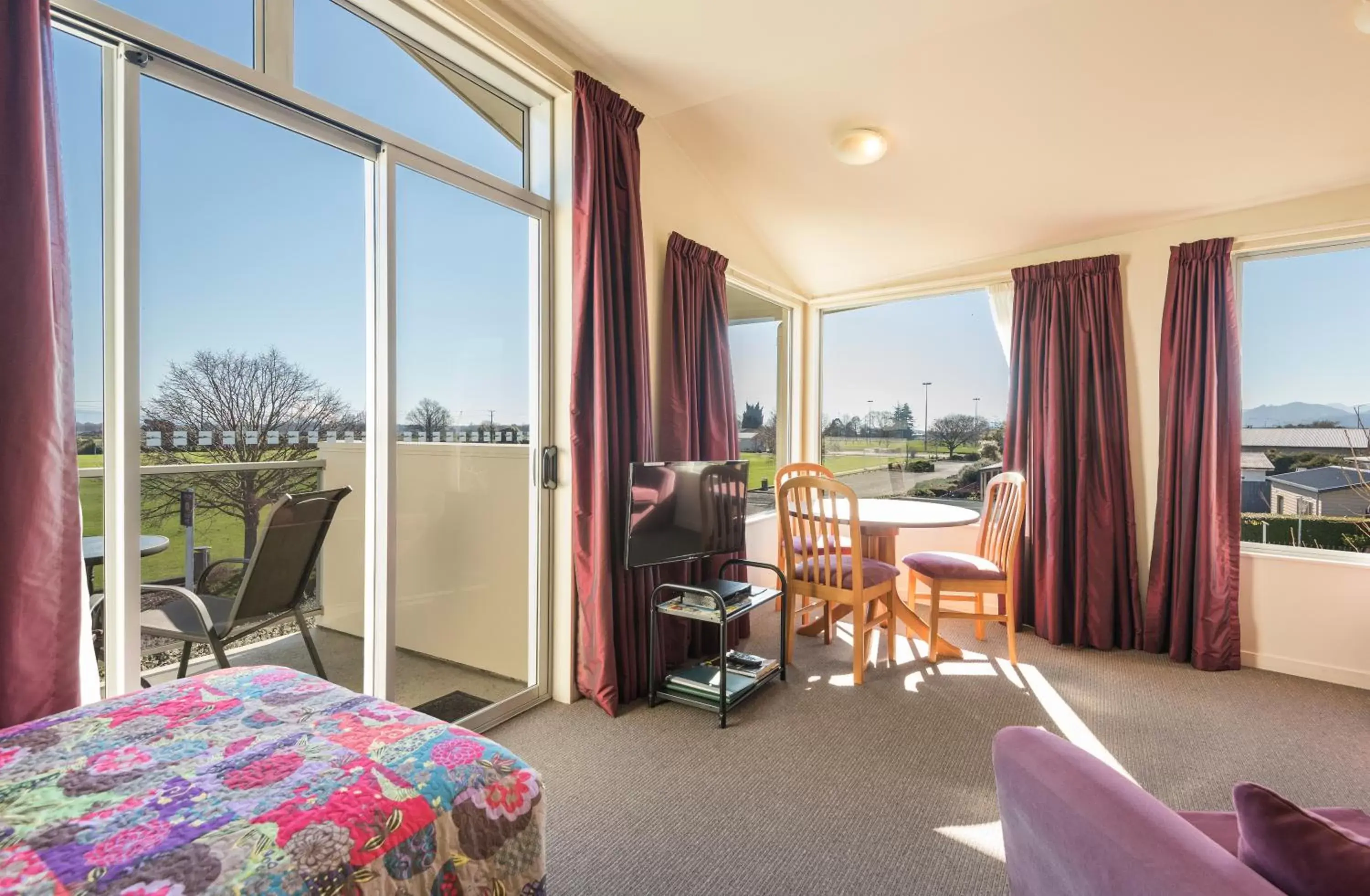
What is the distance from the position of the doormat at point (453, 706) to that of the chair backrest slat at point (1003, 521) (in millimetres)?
2668

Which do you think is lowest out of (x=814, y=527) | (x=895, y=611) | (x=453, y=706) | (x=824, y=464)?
(x=453, y=706)

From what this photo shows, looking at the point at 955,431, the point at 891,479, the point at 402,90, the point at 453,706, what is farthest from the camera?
the point at 891,479

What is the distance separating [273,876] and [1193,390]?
13.6 feet

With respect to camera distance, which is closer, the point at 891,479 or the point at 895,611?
the point at 895,611

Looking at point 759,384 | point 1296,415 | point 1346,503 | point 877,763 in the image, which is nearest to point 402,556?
point 877,763

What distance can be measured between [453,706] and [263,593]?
2.92 feet

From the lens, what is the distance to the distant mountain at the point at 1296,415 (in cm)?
322

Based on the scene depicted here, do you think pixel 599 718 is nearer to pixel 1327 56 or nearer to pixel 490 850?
pixel 490 850

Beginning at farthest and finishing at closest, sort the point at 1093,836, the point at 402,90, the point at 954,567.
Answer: the point at 954,567
the point at 402,90
the point at 1093,836

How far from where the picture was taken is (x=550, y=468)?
283 centimetres

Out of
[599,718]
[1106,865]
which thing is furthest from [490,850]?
[599,718]

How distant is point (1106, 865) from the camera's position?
90 centimetres

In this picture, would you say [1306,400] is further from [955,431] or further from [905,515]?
[905,515]

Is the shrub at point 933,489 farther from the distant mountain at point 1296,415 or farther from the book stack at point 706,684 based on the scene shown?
the book stack at point 706,684
